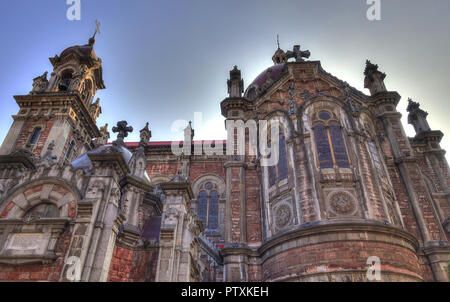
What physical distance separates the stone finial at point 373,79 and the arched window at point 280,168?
852cm

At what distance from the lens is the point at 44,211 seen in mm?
7957

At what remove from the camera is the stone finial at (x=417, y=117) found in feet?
75.4

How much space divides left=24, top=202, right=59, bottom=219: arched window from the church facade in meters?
0.03

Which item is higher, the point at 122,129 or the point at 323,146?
the point at 323,146

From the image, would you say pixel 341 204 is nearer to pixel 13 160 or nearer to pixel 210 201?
pixel 210 201

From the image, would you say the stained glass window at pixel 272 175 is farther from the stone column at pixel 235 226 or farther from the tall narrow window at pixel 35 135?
the tall narrow window at pixel 35 135

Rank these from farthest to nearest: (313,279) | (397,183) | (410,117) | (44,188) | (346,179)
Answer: (410,117)
(397,183)
(346,179)
(313,279)
(44,188)

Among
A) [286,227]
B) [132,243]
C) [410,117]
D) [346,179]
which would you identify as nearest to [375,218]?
[346,179]

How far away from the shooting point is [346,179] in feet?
47.4

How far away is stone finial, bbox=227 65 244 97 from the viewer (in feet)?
68.1

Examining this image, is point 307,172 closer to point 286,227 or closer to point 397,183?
point 286,227

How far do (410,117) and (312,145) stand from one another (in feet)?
43.6

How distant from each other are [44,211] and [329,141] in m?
13.3

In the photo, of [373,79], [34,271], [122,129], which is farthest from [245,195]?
[373,79]
